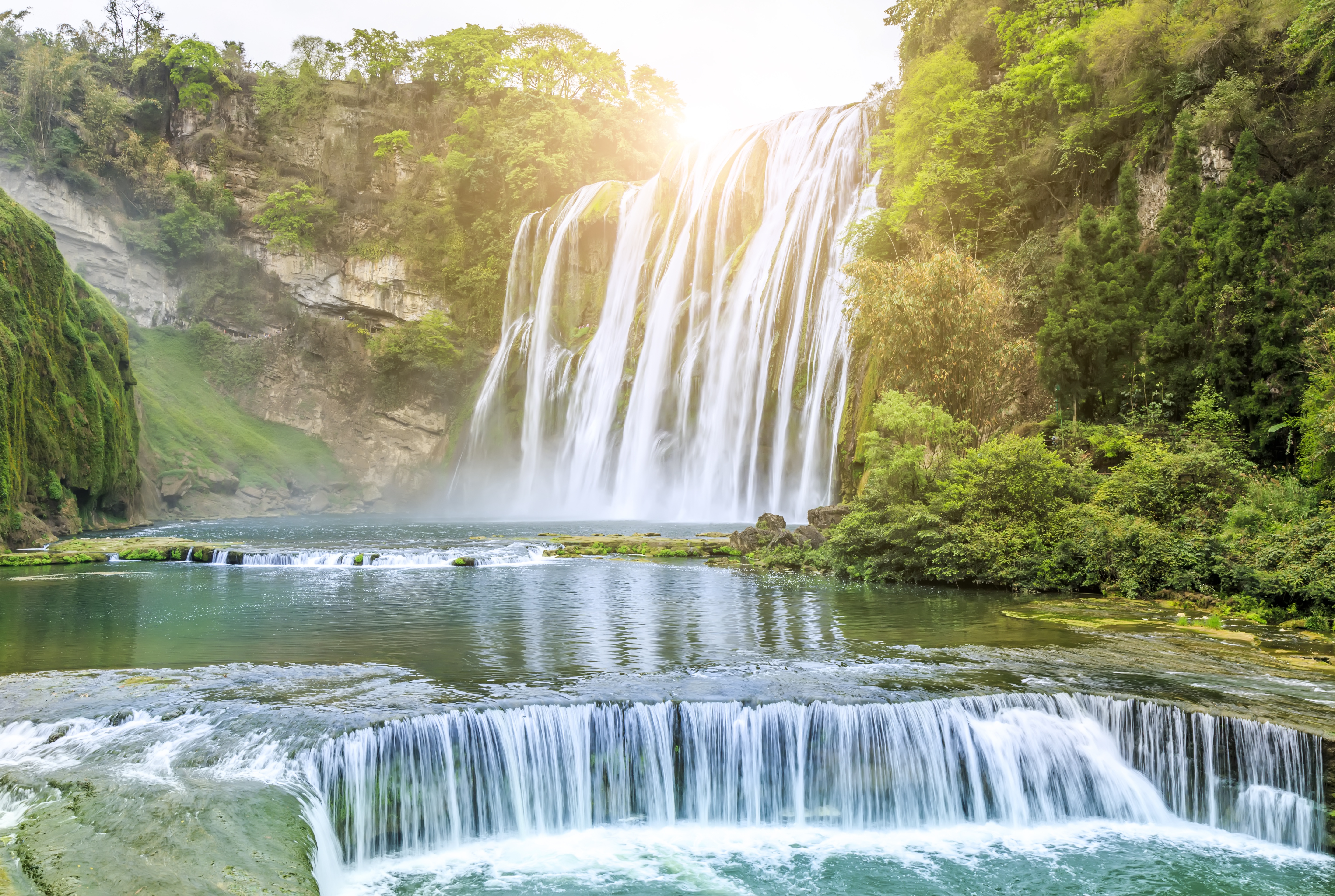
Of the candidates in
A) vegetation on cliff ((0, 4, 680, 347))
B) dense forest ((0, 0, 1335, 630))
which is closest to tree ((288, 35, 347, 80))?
vegetation on cliff ((0, 4, 680, 347))

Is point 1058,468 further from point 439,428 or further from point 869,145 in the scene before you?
point 439,428

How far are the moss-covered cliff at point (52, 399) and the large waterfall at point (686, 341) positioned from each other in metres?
18.3

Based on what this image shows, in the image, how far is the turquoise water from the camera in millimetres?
6145

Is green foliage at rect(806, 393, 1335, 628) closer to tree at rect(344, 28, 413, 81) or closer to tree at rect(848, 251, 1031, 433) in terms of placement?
tree at rect(848, 251, 1031, 433)

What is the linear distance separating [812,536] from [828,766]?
39.7ft

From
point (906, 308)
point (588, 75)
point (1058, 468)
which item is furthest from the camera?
point (588, 75)

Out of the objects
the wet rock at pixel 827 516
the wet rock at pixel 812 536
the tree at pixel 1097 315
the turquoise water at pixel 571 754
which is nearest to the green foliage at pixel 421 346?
the wet rock at pixel 827 516

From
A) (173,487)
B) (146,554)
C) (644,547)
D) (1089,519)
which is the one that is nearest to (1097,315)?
(1089,519)

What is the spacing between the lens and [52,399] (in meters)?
26.8

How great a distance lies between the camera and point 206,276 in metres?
52.7

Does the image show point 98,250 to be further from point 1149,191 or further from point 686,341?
point 1149,191

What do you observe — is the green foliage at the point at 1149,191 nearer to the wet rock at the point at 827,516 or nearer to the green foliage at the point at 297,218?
the wet rock at the point at 827,516

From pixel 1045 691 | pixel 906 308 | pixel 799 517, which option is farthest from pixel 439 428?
pixel 1045 691

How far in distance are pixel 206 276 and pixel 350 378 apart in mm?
10630
